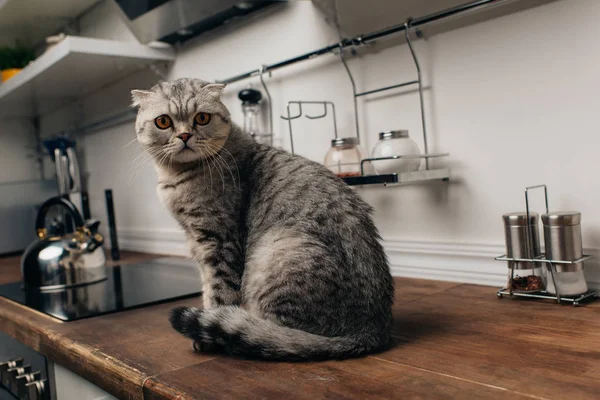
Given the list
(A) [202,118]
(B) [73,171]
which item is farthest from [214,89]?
(B) [73,171]

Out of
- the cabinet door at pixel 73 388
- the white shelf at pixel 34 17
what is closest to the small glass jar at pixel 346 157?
the cabinet door at pixel 73 388

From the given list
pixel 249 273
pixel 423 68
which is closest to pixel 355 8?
pixel 423 68

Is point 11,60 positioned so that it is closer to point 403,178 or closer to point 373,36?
point 373,36

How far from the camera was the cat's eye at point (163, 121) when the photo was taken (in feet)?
3.79

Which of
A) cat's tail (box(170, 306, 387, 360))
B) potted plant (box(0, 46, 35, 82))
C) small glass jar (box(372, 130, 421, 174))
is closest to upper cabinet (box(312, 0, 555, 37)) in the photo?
small glass jar (box(372, 130, 421, 174))

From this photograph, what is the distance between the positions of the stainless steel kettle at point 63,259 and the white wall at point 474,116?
2.44 ft

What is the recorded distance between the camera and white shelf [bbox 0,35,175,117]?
207cm

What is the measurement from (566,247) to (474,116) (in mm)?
378

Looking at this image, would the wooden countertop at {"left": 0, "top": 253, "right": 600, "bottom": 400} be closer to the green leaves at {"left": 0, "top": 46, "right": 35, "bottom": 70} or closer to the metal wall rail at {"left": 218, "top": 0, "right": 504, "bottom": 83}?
the metal wall rail at {"left": 218, "top": 0, "right": 504, "bottom": 83}

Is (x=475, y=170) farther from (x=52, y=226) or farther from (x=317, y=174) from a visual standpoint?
(x=52, y=226)

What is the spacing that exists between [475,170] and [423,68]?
29 cm

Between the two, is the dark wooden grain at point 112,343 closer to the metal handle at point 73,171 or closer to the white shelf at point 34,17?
the metal handle at point 73,171

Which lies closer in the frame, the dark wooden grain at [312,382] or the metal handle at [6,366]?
the dark wooden grain at [312,382]

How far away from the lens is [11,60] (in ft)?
9.34
